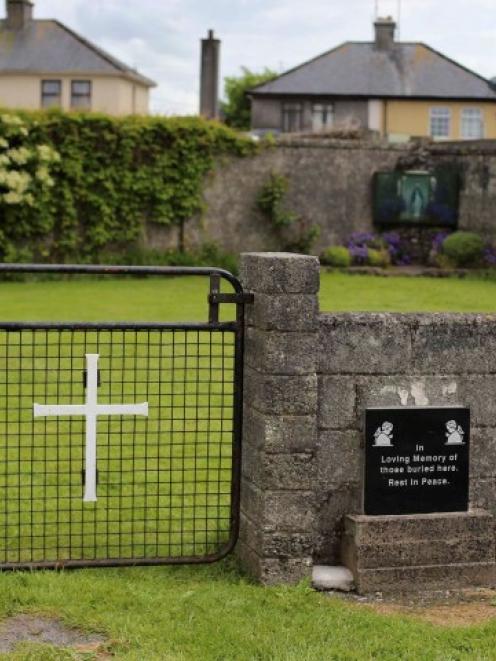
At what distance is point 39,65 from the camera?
162 ft

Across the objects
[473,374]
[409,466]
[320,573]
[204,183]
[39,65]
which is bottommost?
[320,573]

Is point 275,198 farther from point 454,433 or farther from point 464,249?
point 454,433

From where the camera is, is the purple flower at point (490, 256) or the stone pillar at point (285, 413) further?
the purple flower at point (490, 256)

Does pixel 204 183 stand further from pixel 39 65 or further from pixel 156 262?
pixel 39 65

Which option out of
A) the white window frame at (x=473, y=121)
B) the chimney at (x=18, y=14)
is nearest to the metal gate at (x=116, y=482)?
the white window frame at (x=473, y=121)

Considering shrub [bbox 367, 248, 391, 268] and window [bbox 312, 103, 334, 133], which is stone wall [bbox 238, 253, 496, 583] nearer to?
shrub [bbox 367, 248, 391, 268]

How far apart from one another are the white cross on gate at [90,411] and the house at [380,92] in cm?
4001

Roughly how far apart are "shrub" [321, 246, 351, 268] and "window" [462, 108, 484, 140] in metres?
24.3

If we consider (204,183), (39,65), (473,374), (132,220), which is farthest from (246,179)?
(39,65)

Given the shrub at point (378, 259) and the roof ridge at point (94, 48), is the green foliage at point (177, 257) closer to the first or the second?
the shrub at point (378, 259)

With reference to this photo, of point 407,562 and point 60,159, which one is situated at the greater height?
point 60,159

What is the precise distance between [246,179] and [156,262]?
2.88m

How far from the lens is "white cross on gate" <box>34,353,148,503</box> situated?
5750 mm

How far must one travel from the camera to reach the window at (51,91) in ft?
163
